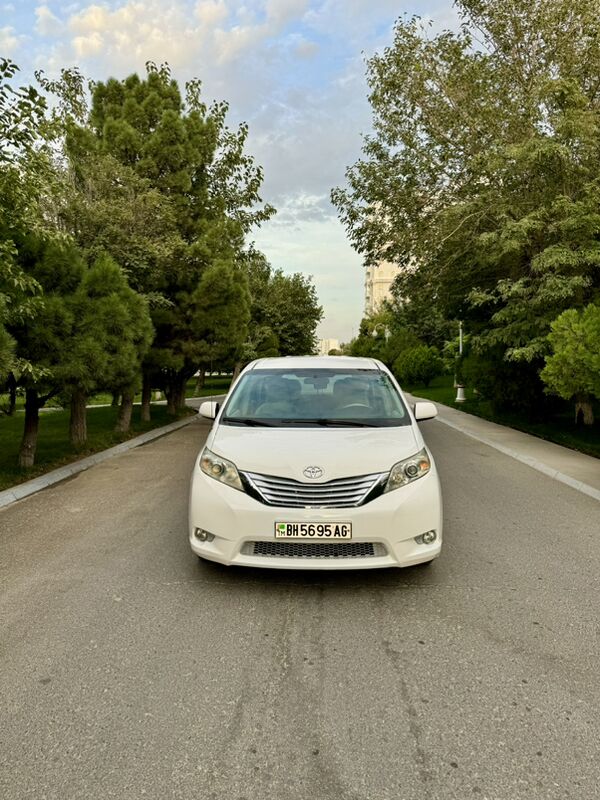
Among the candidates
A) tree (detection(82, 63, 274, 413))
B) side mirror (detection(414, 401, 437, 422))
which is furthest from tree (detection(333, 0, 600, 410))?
side mirror (detection(414, 401, 437, 422))

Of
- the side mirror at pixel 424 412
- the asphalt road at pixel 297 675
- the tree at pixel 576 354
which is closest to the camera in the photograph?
the asphalt road at pixel 297 675

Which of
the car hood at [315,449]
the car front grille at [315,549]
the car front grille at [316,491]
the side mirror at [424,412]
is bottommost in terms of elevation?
the car front grille at [315,549]

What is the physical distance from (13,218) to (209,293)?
9.65 m

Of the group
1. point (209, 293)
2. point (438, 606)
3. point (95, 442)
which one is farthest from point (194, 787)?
point (209, 293)

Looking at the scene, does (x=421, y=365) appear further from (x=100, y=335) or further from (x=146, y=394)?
(x=100, y=335)

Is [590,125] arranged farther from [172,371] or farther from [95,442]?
[172,371]

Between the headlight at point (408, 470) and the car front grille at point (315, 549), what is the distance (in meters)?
0.41

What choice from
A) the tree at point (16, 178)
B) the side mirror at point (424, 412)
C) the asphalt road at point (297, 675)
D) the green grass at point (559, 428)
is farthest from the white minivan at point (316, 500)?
the green grass at point (559, 428)

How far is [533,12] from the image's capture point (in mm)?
13039

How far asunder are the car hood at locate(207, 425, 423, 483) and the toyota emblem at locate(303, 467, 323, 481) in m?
0.02

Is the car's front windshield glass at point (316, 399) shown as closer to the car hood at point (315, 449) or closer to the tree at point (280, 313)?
the car hood at point (315, 449)

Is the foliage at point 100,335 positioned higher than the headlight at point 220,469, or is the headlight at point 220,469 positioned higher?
the foliage at point 100,335

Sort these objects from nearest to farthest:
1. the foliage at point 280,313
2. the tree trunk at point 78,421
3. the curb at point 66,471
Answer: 1. the curb at point 66,471
2. the tree trunk at point 78,421
3. the foliage at point 280,313

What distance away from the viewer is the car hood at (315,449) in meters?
3.75
